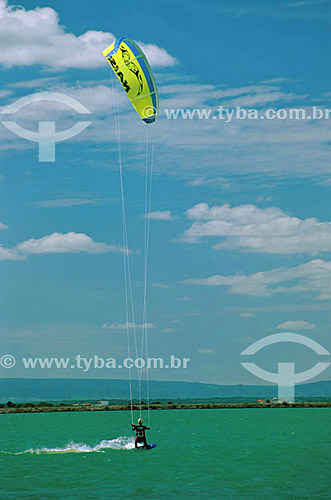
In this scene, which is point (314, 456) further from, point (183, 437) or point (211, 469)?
point (183, 437)

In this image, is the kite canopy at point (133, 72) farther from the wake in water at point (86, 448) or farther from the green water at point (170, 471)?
the wake in water at point (86, 448)

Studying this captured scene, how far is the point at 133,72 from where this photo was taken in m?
35.6

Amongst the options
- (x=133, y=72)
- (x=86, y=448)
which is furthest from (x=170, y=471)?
(x=133, y=72)

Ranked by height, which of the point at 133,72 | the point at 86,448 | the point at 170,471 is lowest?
the point at 86,448

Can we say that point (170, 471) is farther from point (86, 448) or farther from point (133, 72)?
point (133, 72)

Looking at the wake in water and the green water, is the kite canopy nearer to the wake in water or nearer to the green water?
the green water

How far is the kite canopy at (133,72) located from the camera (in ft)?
116

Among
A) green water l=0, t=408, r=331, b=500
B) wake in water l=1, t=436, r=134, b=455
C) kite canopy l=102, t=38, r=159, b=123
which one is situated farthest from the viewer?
wake in water l=1, t=436, r=134, b=455

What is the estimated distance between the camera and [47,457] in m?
51.6

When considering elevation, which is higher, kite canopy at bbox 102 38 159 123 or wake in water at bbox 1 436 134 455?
kite canopy at bbox 102 38 159 123

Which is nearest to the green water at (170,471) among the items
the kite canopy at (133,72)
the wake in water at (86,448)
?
the wake in water at (86,448)

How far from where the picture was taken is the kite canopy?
35.4 metres

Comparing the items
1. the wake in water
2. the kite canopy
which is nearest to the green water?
the wake in water

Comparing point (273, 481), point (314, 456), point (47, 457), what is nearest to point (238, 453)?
point (314, 456)
